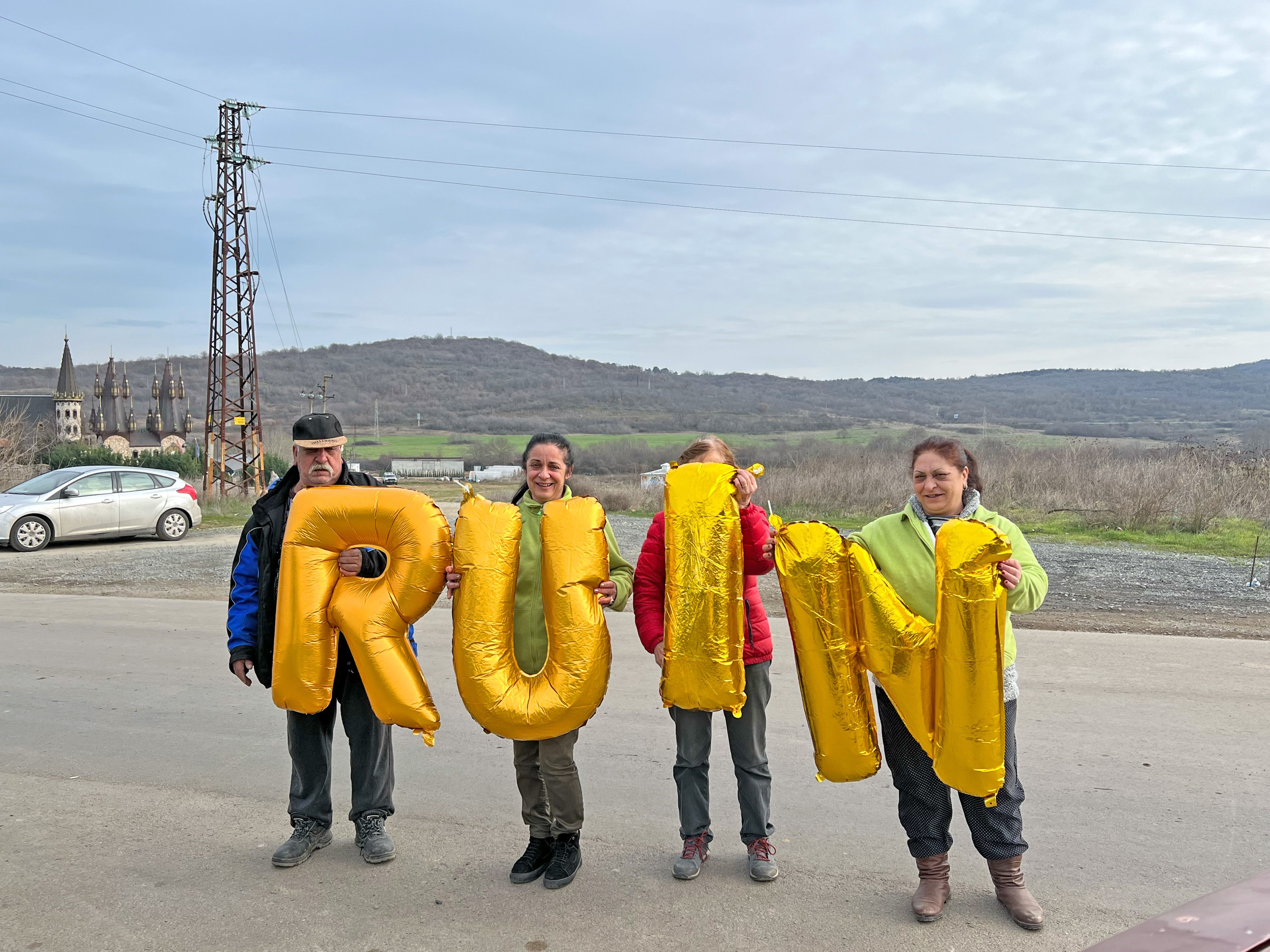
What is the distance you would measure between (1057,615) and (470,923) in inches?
333

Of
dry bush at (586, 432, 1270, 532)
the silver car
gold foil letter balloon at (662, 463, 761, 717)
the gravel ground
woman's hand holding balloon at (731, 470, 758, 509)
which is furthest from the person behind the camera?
dry bush at (586, 432, 1270, 532)

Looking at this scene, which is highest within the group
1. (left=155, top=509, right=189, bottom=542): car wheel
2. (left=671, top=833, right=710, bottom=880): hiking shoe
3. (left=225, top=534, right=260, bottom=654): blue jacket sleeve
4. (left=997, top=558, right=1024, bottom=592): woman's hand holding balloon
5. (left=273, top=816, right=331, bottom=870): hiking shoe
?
(left=997, top=558, right=1024, bottom=592): woman's hand holding balloon

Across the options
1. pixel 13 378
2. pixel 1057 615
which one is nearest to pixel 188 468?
pixel 1057 615

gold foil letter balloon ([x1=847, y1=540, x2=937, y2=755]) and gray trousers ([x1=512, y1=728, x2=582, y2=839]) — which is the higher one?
gold foil letter balloon ([x1=847, y1=540, x2=937, y2=755])

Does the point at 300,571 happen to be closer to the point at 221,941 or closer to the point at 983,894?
the point at 221,941

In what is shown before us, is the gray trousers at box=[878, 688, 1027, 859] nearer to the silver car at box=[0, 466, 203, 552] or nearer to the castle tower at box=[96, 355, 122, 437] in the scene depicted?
the silver car at box=[0, 466, 203, 552]

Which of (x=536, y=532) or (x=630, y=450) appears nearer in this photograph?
(x=536, y=532)

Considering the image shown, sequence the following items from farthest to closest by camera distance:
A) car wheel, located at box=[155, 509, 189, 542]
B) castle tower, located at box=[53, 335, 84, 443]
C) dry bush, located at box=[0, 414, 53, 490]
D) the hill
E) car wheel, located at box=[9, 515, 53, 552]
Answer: the hill < castle tower, located at box=[53, 335, 84, 443] < dry bush, located at box=[0, 414, 53, 490] < car wheel, located at box=[155, 509, 189, 542] < car wheel, located at box=[9, 515, 53, 552]

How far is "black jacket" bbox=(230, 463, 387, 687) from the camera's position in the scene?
4.12 m

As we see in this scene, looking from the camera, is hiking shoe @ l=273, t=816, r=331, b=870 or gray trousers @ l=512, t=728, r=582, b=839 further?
hiking shoe @ l=273, t=816, r=331, b=870

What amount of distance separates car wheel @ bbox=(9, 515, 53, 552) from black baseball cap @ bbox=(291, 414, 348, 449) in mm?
15111

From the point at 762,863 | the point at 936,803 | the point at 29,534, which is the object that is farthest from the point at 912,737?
the point at 29,534

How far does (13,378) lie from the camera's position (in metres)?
154

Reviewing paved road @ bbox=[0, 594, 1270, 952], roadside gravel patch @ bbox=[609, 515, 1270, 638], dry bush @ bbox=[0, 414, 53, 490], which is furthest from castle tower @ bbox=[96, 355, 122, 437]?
paved road @ bbox=[0, 594, 1270, 952]
